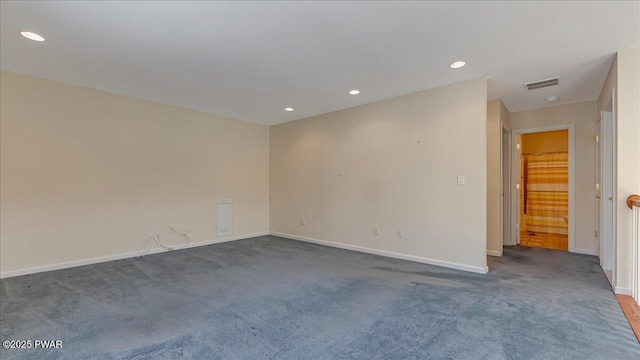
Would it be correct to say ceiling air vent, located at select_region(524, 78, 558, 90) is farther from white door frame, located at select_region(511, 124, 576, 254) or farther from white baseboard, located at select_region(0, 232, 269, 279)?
white baseboard, located at select_region(0, 232, 269, 279)

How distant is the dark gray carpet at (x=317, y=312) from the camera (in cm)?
186

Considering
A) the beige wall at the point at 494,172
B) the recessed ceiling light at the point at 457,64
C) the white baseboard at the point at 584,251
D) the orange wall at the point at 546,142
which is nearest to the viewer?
Result: the recessed ceiling light at the point at 457,64

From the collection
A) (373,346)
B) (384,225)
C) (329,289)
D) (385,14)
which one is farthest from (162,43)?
(384,225)

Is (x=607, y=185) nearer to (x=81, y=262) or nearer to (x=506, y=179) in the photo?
(x=506, y=179)

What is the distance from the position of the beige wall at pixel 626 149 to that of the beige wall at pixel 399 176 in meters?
1.14

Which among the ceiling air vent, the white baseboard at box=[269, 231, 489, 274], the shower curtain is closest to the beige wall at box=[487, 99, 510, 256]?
the ceiling air vent

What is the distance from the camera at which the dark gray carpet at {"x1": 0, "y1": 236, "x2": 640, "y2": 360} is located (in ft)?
6.11

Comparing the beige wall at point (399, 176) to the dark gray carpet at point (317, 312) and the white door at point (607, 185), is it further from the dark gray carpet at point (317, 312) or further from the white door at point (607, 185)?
the white door at point (607, 185)

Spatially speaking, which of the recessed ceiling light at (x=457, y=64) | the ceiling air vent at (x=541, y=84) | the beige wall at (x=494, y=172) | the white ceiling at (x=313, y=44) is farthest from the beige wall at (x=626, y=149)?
the beige wall at (x=494, y=172)

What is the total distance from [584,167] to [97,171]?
7.34 m

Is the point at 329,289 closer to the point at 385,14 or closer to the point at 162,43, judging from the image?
the point at 385,14

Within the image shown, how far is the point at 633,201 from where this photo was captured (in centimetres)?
253

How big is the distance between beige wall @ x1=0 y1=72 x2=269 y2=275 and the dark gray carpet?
1.57ft

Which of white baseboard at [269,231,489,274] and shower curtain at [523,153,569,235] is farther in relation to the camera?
shower curtain at [523,153,569,235]
